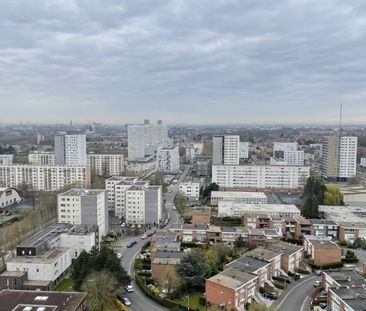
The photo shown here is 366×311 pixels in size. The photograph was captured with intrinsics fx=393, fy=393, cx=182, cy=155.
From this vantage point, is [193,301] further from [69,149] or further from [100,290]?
[69,149]

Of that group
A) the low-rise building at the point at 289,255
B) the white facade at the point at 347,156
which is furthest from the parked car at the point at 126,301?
the white facade at the point at 347,156

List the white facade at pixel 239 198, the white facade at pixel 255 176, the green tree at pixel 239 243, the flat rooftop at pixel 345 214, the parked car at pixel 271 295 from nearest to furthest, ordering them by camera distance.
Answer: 1. the parked car at pixel 271 295
2. the green tree at pixel 239 243
3. the flat rooftop at pixel 345 214
4. the white facade at pixel 239 198
5. the white facade at pixel 255 176

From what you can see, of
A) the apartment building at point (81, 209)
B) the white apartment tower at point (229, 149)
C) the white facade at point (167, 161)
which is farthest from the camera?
the white facade at point (167, 161)

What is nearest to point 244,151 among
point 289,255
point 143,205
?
point 143,205

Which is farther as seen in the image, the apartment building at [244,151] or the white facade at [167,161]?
the apartment building at [244,151]

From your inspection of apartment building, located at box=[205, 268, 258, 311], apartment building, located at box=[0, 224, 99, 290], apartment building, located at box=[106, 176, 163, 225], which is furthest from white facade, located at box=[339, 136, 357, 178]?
apartment building, located at box=[0, 224, 99, 290]

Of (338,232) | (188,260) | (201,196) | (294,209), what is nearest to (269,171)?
(201,196)

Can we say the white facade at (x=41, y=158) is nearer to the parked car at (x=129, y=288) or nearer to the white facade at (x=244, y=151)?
the white facade at (x=244, y=151)

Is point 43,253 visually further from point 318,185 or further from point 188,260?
point 318,185
